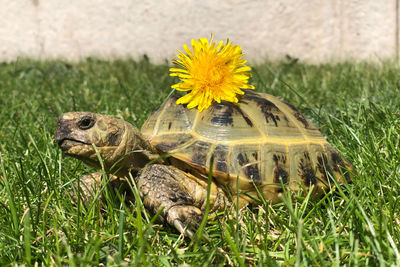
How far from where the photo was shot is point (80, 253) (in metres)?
1.23

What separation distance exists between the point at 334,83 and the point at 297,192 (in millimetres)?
2381

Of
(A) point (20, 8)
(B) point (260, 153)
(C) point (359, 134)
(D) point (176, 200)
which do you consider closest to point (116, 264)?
(D) point (176, 200)

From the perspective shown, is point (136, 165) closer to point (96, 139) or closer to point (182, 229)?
point (96, 139)

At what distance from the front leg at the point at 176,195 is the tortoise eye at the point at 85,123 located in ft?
0.96

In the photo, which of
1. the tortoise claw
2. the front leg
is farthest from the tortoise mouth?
the tortoise claw

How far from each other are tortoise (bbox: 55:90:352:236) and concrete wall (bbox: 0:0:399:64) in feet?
16.0

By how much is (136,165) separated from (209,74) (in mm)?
520

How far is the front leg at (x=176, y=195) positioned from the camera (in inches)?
55.6

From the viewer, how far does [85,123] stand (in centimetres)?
155

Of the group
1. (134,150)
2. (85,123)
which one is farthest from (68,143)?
(134,150)

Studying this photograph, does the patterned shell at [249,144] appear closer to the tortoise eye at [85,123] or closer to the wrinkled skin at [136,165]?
the wrinkled skin at [136,165]

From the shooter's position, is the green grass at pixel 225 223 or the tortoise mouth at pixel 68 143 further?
the tortoise mouth at pixel 68 143

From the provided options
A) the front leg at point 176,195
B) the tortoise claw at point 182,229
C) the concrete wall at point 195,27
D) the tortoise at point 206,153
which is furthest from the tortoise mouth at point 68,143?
the concrete wall at point 195,27

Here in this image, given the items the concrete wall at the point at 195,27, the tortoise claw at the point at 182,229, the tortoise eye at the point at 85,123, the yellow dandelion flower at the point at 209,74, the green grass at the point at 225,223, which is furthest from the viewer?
the concrete wall at the point at 195,27
